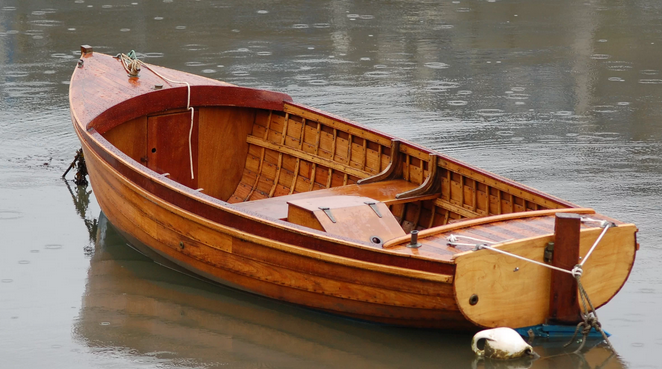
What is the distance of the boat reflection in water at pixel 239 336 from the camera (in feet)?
22.0

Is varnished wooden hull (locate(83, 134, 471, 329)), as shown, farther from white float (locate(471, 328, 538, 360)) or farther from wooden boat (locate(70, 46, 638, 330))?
white float (locate(471, 328, 538, 360))

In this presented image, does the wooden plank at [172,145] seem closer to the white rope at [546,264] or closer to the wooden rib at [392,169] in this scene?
the wooden rib at [392,169]

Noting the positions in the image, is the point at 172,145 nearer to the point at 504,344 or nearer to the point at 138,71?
the point at 138,71

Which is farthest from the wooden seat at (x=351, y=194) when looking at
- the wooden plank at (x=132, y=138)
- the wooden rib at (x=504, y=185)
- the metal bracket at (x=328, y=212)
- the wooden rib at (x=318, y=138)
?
the wooden plank at (x=132, y=138)

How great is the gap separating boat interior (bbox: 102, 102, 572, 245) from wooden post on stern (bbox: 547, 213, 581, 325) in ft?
2.46

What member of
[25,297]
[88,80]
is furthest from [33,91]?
[25,297]

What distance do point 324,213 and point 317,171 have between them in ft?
6.80

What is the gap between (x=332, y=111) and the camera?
1338 centimetres

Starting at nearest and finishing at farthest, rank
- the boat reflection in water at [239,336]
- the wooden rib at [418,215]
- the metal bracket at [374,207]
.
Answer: the boat reflection in water at [239,336]
the metal bracket at [374,207]
the wooden rib at [418,215]

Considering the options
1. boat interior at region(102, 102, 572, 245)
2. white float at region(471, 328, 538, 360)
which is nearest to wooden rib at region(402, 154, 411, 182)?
boat interior at region(102, 102, 572, 245)

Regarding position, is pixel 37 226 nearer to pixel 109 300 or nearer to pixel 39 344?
pixel 109 300

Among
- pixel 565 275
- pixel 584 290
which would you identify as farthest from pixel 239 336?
pixel 584 290

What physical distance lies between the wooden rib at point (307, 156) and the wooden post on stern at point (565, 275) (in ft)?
8.91

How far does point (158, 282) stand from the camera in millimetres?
8070
